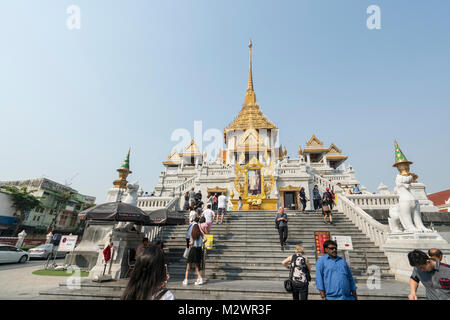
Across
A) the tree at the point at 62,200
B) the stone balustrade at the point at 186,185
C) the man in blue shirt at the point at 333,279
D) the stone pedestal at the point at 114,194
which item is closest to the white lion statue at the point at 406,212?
the man in blue shirt at the point at 333,279

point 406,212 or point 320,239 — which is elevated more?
point 406,212

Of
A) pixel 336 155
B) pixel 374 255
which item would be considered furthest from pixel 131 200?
pixel 336 155

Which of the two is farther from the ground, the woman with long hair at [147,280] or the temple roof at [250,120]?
the temple roof at [250,120]

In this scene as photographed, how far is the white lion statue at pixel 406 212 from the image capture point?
22.3 ft

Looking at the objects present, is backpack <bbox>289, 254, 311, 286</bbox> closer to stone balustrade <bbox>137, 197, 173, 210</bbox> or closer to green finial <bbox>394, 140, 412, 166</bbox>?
green finial <bbox>394, 140, 412, 166</bbox>

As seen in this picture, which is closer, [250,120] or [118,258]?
[118,258]

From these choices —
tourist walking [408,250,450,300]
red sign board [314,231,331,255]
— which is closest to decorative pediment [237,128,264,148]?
red sign board [314,231,331,255]

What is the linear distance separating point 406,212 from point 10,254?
21.9 m

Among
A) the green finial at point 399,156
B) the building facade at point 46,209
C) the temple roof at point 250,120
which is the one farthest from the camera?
the temple roof at point 250,120

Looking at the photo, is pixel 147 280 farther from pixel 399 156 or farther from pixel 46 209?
pixel 46 209

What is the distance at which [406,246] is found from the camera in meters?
6.66

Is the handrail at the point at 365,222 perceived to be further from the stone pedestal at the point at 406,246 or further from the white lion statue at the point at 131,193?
the white lion statue at the point at 131,193

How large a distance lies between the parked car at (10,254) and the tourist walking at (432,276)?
20.2 m

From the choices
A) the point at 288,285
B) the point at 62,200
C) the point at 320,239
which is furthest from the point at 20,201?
the point at 288,285
